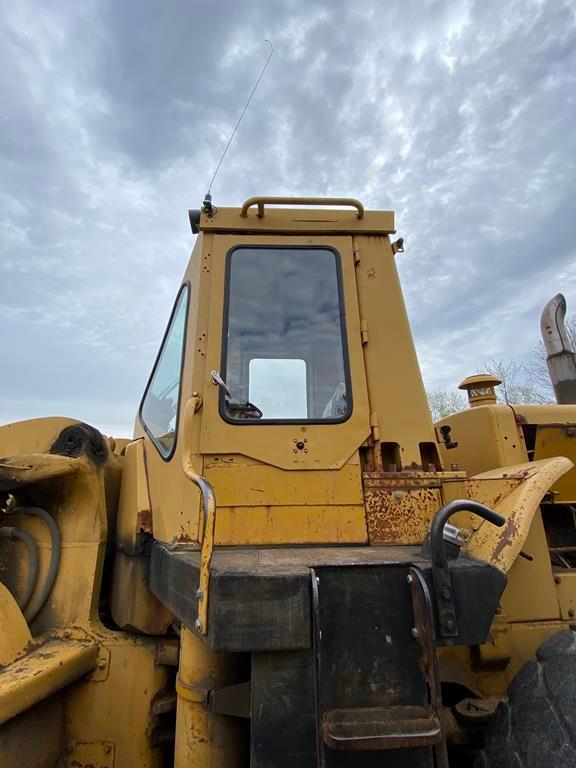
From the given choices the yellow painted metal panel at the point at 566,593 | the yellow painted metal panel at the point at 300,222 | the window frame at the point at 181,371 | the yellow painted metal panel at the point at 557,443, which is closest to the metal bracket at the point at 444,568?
the yellow painted metal panel at the point at 566,593

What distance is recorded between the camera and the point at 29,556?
7.45 ft

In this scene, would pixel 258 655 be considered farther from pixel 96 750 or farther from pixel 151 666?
pixel 96 750

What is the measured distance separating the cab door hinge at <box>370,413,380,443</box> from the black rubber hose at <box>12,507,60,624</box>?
167cm

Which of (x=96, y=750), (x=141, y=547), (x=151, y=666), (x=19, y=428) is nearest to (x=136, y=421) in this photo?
(x=19, y=428)

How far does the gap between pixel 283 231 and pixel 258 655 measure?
1946mm

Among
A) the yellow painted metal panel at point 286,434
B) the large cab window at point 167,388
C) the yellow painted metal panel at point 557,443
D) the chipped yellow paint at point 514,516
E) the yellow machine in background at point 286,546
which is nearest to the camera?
the yellow machine in background at point 286,546

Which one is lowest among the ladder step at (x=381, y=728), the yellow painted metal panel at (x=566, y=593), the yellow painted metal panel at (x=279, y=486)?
the ladder step at (x=381, y=728)

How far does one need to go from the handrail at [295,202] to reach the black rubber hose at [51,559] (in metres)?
1.88

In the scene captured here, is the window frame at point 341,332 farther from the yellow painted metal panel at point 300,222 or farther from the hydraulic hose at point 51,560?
the hydraulic hose at point 51,560

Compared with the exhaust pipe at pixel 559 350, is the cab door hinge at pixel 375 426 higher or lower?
lower

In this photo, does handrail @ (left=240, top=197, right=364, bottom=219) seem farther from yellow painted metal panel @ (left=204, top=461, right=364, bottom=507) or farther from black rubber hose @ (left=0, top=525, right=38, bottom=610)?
black rubber hose @ (left=0, top=525, right=38, bottom=610)

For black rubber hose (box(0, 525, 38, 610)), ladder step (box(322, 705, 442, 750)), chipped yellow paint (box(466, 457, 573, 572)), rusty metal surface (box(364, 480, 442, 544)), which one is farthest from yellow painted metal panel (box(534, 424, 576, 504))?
black rubber hose (box(0, 525, 38, 610))

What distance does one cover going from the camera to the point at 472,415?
2.60 metres

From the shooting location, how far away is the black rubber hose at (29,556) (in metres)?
2.18
